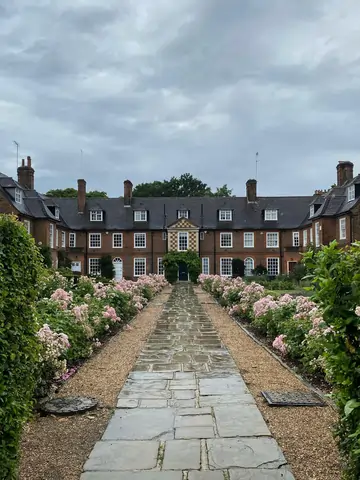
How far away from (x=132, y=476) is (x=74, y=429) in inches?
52.4

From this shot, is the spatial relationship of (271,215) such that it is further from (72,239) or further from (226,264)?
(72,239)

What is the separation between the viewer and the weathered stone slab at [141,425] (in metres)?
4.27

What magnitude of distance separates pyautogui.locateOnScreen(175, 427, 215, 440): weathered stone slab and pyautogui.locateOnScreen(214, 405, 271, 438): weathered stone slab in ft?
0.32

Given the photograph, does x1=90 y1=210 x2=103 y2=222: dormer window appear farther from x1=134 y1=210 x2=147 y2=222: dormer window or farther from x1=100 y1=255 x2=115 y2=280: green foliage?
x1=100 y1=255 x2=115 y2=280: green foliage

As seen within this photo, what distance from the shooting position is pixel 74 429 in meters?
4.55

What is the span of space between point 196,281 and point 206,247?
16.6ft

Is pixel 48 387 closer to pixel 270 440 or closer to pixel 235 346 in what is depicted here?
pixel 270 440

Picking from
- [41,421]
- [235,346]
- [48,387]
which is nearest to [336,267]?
[41,421]

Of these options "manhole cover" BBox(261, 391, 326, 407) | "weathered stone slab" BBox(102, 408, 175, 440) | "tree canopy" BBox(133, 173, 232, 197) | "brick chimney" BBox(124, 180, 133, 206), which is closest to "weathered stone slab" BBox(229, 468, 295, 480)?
"weathered stone slab" BBox(102, 408, 175, 440)

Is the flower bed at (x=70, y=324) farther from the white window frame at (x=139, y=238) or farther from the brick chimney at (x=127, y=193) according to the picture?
the brick chimney at (x=127, y=193)

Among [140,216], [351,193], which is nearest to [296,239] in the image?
[351,193]

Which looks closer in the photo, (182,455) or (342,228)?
(182,455)

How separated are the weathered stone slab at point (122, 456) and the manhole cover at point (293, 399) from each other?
1818 millimetres

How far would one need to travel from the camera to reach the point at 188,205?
152 ft
